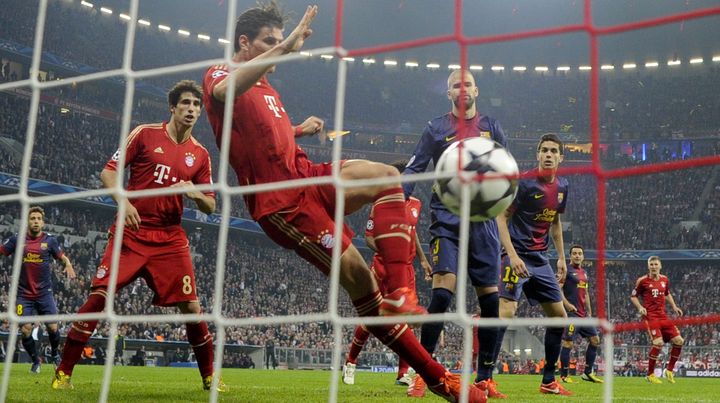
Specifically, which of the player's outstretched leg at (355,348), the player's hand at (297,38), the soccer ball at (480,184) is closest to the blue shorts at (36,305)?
the player's outstretched leg at (355,348)

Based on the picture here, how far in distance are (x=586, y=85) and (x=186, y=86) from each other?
3657 centimetres

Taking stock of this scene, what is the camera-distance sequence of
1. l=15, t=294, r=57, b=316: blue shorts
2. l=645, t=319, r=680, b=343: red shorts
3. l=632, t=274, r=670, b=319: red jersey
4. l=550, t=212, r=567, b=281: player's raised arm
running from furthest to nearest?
l=632, t=274, r=670, b=319: red jersey
l=645, t=319, r=680, b=343: red shorts
l=15, t=294, r=57, b=316: blue shorts
l=550, t=212, r=567, b=281: player's raised arm

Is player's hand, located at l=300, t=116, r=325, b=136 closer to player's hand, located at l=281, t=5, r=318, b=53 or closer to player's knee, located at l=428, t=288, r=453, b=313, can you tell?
player's hand, located at l=281, t=5, r=318, b=53

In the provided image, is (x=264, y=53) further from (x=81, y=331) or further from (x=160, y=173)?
(x=81, y=331)

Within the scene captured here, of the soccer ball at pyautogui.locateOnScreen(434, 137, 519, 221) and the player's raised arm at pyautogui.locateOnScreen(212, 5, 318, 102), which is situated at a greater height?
the player's raised arm at pyautogui.locateOnScreen(212, 5, 318, 102)

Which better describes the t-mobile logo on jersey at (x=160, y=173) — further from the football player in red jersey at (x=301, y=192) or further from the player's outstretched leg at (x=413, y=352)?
the player's outstretched leg at (x=413, y=352)

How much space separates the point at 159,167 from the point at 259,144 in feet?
7.27

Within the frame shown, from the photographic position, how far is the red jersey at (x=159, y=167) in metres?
6.04

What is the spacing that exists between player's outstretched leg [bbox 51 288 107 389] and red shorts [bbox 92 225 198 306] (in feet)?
0.34

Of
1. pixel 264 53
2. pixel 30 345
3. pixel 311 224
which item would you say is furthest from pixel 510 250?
pixel 30 345

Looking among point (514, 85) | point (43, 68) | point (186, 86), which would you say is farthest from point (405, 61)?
point (186, 86)

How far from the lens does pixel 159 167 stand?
616cm

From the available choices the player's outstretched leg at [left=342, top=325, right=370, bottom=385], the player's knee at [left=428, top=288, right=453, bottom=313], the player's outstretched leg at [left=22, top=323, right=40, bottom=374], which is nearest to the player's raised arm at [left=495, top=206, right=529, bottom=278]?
the player's knee at [left=428, top=288, right=453, bottom=313]

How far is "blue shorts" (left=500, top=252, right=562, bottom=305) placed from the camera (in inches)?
270
